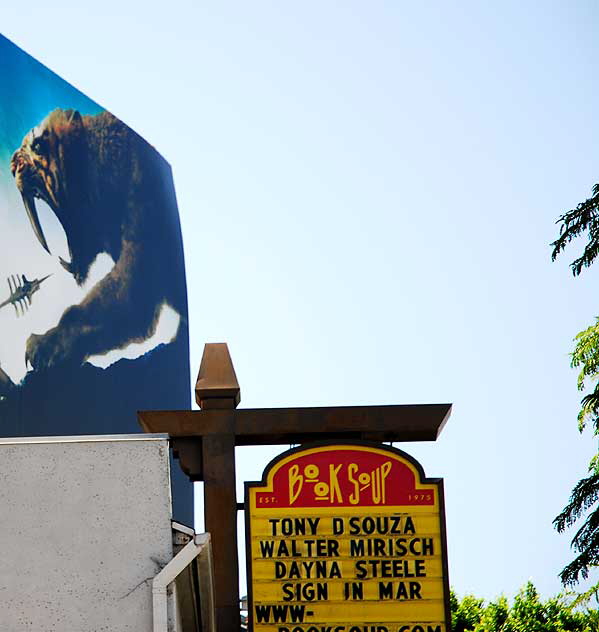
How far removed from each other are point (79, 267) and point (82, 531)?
3020 cm

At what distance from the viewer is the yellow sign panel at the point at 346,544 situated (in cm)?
1270

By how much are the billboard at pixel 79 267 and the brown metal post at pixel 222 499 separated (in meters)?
21.5

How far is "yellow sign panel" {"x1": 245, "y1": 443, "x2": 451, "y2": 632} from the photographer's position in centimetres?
1270

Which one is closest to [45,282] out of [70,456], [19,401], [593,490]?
[19,401]

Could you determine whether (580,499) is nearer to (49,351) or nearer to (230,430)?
(230,430)

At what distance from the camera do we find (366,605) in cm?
1271

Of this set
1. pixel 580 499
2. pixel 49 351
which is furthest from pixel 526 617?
pixel 49 351

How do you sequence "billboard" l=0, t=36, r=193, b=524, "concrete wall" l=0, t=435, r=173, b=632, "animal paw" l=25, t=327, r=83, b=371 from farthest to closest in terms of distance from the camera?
"animal paw" l=25, t=327, r=83, b=371 < "billboard" l=0, t=36, r=193, b=524 < "concrete wall" l=0, t=435, r=173, b=632

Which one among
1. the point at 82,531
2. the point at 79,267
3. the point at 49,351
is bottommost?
the point at 82,531

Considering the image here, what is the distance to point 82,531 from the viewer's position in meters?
10.4

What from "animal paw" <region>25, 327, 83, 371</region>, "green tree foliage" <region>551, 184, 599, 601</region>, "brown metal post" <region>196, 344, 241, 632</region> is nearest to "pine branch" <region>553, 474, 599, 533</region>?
"green tree foliage" <region>551, 184, 599, 601</region>

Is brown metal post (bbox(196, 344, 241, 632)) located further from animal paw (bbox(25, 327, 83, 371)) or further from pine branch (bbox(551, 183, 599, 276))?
animal paw (bbox(25, 327, 83, 371))

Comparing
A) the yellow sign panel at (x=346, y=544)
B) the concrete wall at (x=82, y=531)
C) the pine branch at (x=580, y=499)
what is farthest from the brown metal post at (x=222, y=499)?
the pine branch at (x=580, y=499)

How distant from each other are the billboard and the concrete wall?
23943 mm
